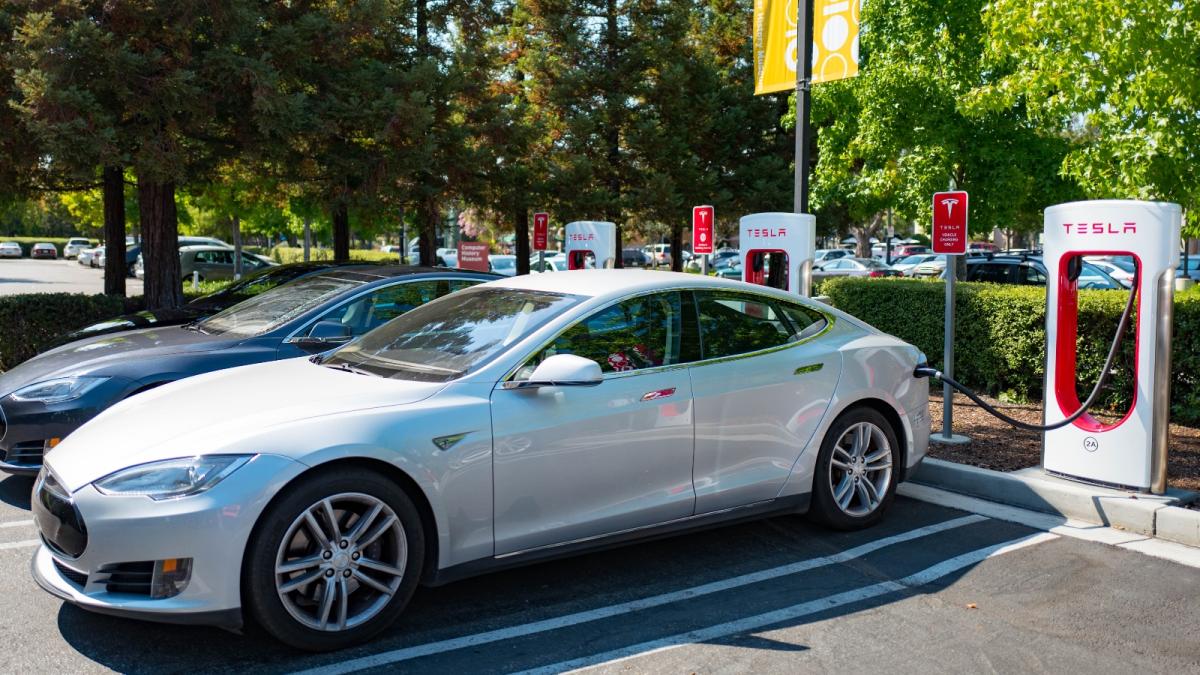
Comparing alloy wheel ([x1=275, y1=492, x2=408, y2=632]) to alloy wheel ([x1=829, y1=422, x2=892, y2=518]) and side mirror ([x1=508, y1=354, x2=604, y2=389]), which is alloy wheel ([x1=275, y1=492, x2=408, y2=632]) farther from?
alloy wheel ([x1=829, y1=422, x2=892, y2=518])

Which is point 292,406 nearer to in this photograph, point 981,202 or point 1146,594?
point 1146,594

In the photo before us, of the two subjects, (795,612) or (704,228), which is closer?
(795,612)

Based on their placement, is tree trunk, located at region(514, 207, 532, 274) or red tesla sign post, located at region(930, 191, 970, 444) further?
tree trunk, located at region(514, 207, 532, 274)

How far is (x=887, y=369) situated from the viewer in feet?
19.4

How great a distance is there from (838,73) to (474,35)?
37.9ft

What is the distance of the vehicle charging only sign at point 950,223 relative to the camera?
25.0 ft

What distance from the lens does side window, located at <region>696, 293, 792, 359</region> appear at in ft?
17.4

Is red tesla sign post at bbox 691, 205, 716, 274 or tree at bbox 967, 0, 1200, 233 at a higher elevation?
tree at bbox 967, 0, 1200, 233

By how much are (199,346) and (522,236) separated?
48.5 ft

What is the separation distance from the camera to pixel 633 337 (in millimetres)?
5059

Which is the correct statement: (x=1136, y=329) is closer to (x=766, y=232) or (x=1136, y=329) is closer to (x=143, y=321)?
(x=766, y=232)

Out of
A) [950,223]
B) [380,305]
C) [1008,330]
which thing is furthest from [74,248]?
[950,223]

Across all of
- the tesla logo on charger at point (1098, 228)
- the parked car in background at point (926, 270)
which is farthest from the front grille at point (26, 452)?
the parked car in background at point (926, 270)

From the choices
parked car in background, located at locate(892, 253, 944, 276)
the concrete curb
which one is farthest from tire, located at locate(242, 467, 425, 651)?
parked car in background, located at locate(892, 253, 944, 276)
